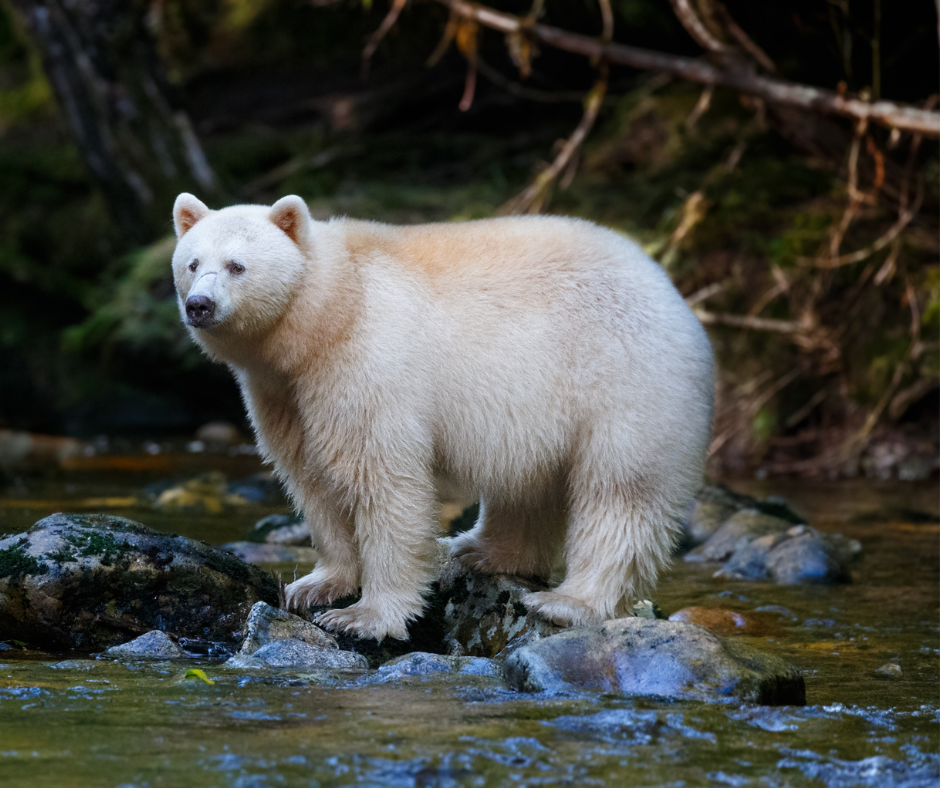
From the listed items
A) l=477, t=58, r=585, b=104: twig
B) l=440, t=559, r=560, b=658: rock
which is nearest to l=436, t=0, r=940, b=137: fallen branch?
l=477, t=58, r=585, b=104: twig

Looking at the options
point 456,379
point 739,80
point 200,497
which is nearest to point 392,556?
point 456,379

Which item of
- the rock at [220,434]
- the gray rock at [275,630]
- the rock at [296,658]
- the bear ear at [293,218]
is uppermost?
the bear ear at [293,218]

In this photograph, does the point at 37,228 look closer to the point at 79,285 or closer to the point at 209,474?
the point at 79,285

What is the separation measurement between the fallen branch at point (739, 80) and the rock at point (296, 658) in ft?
21.6

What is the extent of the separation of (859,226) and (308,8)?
1006 centimetres

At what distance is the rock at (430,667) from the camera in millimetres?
4363

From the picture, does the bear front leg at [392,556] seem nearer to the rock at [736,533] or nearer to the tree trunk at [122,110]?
the rock at [736,533]

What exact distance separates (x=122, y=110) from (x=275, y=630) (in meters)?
12.6

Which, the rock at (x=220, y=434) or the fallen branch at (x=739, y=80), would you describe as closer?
the fallen branch at (x=739, y=80)

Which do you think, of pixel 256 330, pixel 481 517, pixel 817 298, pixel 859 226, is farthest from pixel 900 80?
pixel 256 330

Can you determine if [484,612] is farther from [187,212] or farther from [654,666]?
[187,212]

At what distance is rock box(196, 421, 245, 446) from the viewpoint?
1434 cm

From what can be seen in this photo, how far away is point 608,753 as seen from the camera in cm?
336

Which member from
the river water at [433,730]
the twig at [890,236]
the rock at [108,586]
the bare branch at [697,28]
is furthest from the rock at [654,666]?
the twig at [890,236]
